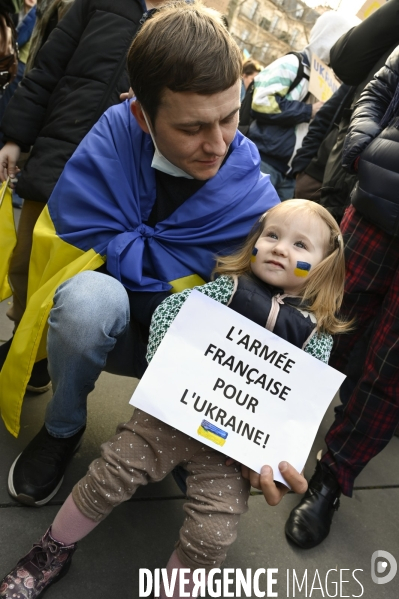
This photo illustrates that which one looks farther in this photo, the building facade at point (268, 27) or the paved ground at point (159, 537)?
the building facade at point (268, 27)

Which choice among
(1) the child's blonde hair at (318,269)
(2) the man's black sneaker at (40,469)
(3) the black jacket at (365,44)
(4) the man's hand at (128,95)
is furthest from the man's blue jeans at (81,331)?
(3) the black jacket at (365,44)

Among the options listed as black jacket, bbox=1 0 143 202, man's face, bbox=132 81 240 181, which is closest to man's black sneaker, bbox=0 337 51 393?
black jacket, bbox=1 0 143 202

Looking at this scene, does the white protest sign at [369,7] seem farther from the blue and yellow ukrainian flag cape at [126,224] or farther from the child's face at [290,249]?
the child's face at [290,249]

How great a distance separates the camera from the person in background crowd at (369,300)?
69.1 inches

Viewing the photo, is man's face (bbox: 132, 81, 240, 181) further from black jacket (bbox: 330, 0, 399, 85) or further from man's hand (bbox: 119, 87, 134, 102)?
black jacket (bbox: 330, 0, 399, 85)

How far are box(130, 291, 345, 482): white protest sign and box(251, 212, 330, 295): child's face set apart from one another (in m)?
0.17

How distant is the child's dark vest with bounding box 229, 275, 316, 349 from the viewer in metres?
1.43

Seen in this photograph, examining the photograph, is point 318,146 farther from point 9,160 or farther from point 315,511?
point 315,511

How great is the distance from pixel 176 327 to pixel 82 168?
23.9 inches

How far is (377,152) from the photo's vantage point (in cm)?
175

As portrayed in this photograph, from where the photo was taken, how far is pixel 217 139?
1.46 meters

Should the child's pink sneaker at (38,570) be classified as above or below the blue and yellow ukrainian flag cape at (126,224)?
below

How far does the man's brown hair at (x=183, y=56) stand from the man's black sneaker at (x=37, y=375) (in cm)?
97

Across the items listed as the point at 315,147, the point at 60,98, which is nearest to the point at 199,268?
the point at 60,98
